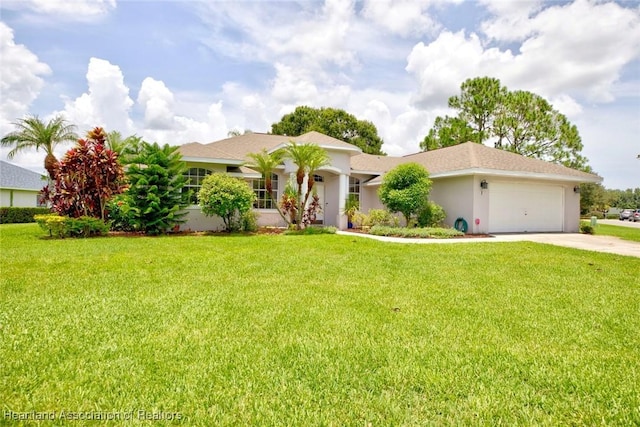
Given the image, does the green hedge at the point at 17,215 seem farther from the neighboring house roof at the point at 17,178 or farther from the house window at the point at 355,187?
the house window at the point at 355,187

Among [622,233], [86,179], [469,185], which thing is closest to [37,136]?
[86,179]

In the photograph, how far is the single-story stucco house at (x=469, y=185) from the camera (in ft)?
52.0

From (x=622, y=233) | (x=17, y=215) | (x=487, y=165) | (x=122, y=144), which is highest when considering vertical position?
(x=122, y=144)

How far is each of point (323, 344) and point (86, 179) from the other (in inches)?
539

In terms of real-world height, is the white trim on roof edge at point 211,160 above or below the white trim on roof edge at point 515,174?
above

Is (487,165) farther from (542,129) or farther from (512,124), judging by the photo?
(542,129)

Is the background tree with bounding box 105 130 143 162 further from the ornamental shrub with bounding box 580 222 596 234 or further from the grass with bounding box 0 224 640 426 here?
the ornamental shrub with bounding box 580 222 596 234

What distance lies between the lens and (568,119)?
96.0 feet

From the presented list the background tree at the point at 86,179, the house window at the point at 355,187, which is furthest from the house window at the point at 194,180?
the house window at the point at 355,187

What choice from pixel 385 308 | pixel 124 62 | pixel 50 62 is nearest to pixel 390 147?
pixel 124 62

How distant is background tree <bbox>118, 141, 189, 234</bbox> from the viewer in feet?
45.3

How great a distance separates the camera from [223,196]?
14.2 m

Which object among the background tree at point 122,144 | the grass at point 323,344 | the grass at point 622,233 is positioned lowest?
the grass at point 323,344

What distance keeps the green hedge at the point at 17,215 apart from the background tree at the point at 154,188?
42.5 feet
